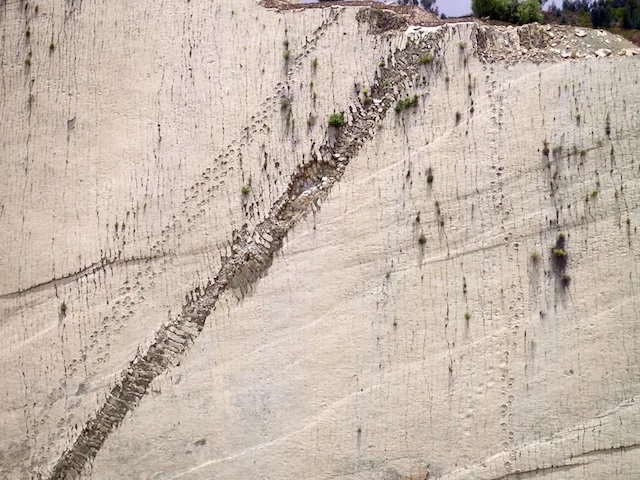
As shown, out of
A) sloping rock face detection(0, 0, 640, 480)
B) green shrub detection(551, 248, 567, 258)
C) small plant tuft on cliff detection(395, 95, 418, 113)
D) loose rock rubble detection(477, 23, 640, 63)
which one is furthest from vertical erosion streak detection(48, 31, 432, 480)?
green shrub detection(551, 248, 567, 258)

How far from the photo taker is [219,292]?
13.4 meters

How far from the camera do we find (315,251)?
524 inches

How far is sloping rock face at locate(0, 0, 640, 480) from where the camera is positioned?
12.7m

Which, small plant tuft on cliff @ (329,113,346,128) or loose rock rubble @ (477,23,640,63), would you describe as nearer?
loose rock rubble @ (477,23,640,63)

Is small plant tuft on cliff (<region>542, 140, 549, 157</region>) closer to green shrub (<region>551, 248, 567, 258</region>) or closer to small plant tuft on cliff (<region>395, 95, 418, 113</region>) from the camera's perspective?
green shrub (<region>551, 248, 567, 258</region>)

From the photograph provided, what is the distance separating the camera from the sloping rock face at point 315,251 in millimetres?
12695

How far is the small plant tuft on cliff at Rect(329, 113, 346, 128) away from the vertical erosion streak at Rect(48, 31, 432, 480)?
0.11 metres

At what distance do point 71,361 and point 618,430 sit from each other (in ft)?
30.1

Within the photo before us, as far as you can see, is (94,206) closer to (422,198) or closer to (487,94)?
(422,198)

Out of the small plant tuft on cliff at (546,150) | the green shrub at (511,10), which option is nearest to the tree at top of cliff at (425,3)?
the green shrub at (511,10)

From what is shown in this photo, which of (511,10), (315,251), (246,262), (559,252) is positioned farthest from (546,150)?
(246,262)

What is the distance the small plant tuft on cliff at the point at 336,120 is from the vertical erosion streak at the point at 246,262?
4.5 inches

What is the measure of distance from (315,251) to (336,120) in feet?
7.59

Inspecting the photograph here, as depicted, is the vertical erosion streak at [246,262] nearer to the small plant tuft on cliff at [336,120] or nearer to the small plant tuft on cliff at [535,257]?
the small plant tuft on cliff at [336,120]
